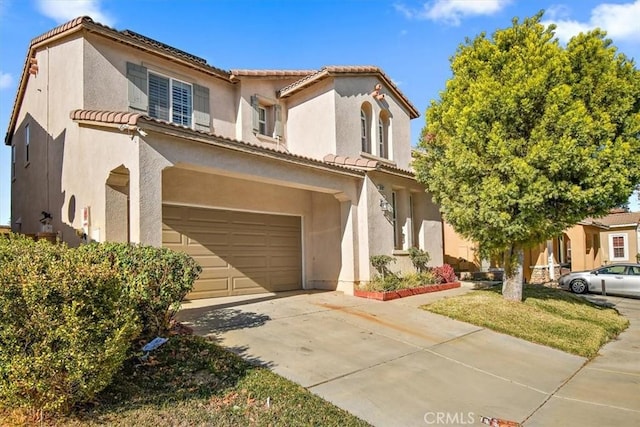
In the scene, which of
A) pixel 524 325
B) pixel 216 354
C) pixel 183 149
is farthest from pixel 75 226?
pixel 524 325

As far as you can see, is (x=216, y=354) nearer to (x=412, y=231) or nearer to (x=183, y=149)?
(x=183, y=149)

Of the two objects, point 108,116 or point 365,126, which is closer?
→ point 108,116

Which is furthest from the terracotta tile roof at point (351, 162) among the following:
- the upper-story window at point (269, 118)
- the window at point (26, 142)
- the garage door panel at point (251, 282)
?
the window at point (26, 142)

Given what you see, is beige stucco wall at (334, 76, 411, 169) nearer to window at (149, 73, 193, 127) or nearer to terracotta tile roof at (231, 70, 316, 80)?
terracotta tile roof at (231, 70, 316, 80)

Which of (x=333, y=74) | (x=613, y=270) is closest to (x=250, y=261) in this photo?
(x=333, y=74)

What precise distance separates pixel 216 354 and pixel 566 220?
Answer: 9354 mm

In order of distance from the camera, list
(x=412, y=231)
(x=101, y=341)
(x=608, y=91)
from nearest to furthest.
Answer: (x=101, y=341) → (x=608, y=91) → (x=412, y=231)

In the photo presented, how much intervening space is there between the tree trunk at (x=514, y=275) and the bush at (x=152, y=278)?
9.18m

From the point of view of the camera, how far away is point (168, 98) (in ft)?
40.4

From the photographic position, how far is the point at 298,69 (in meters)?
15.6

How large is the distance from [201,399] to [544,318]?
29.6 ft

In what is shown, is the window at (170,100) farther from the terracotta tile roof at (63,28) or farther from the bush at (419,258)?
the bush at (419,258)

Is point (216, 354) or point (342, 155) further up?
point (342, 155)

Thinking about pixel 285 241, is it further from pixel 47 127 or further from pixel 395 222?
pixel 47 127
